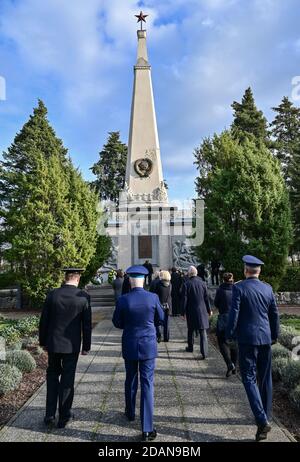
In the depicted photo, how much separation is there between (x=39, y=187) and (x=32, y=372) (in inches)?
446

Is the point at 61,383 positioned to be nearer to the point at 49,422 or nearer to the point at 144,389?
the point at 49,422

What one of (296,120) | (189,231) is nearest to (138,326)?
(189,231)

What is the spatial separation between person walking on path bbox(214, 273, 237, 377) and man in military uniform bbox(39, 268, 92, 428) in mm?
3022

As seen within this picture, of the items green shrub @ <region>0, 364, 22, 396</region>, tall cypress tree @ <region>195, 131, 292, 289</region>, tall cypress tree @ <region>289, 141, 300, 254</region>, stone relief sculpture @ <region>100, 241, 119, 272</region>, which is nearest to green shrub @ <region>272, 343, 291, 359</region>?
green shrub @ <region>0, 364, 22, 396</region>

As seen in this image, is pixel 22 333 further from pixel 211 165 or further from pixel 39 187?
pixel 211 165

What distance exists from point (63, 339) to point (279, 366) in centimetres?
377

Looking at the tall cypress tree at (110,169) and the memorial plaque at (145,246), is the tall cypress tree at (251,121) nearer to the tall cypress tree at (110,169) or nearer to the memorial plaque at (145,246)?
the memorial plaque at (145,246)

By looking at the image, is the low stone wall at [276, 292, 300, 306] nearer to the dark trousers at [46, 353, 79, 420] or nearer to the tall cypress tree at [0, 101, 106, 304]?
the tall cypress tree at [0, 101, 106, 304]

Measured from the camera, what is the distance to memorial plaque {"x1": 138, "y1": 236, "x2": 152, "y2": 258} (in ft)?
86.7

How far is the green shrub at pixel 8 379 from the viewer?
6172 mm

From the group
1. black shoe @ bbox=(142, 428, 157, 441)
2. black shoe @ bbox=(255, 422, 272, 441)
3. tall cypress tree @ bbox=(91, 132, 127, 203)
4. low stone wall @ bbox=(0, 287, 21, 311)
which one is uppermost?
tall cypress tree @ bbox=(91, 132, 127, 203)

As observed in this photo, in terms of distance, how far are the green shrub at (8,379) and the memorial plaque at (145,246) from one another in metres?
19.6

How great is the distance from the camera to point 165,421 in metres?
4.89

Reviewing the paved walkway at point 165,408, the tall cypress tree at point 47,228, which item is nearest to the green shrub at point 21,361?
the paved walkway at point 165,408
